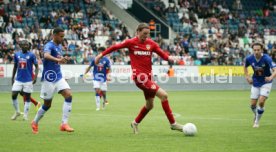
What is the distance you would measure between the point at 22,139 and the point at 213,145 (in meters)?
4.20

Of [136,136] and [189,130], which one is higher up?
[189,130]

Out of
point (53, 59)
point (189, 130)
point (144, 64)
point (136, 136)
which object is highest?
point (53, 59)

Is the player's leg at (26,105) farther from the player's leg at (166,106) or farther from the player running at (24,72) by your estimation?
the player's leg at (166,106)

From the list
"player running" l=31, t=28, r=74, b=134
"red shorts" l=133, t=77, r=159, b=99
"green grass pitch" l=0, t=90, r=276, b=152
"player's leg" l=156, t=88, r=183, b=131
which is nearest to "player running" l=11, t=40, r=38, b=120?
"green grass pitch" l=0, t=90, r=276, b=152

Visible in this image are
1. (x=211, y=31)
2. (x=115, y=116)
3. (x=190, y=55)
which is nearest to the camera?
A: (x=115, y=116)

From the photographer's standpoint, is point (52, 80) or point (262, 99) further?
point (262, 99)

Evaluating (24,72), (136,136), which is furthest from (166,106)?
(24,72)

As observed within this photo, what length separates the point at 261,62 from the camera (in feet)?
54.5

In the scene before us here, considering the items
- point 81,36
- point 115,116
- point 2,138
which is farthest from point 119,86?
point 2,138

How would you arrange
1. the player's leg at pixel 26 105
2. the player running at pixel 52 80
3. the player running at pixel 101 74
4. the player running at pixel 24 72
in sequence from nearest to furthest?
the player running at pixel 52 80
the player's leg at pixel 26 105
the player running at pixel 24 72
the player running at pixel 101 74

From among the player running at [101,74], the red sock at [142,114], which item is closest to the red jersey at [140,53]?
the red sock at [142,114]

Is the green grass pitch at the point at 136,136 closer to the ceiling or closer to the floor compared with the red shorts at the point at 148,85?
closer to the floor

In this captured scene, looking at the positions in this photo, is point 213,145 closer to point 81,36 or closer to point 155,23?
point 81,36

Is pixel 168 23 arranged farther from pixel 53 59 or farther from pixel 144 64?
pixel 53 59
